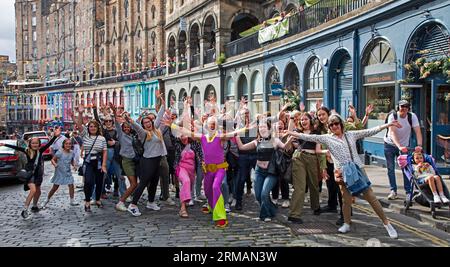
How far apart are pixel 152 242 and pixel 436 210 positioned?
15.9 feet

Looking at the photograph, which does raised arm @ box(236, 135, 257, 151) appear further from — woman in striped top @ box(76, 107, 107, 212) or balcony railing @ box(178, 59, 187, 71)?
balcony railing @ box(178, 59, 187, 71)

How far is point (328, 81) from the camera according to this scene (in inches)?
715

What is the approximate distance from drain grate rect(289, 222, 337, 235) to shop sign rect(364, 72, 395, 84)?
8078 millimetres

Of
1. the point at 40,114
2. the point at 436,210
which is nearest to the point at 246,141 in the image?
the point at 436,210

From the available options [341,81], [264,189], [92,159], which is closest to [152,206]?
[92,159]

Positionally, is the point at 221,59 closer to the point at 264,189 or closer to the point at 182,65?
the point at 182,65

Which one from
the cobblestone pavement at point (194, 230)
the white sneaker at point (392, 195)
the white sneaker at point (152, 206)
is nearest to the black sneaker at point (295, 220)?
the cobblestone pavement at point (194, 230)

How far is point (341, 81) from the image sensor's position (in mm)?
17844

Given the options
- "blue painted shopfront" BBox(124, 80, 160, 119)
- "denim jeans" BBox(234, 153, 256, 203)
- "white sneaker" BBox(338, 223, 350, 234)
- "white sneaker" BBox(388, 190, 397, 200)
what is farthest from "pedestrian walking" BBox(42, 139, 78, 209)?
"blue painted shopfront" BBox(124, 80, 160, 119)

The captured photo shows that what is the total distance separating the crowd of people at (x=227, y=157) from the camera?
754 centimetres

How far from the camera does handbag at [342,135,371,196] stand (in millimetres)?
6488
